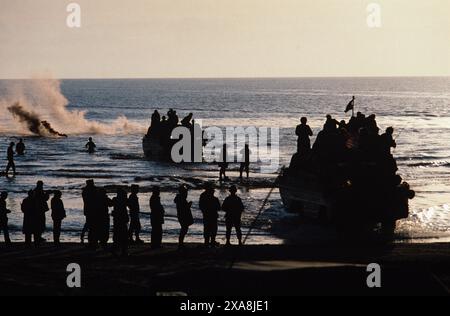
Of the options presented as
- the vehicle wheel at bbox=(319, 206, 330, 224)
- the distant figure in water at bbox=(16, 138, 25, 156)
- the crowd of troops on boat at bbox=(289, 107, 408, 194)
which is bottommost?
the distant figure in water at bbox=(16, 138, 25, 156)

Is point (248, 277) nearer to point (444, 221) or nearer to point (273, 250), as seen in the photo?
point (273, 250)

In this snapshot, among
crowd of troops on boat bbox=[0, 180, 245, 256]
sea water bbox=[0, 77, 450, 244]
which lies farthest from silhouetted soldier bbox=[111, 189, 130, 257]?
sea water bbox=[0, 77, 450, 244]

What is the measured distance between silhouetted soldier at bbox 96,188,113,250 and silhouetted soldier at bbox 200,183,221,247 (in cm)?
195

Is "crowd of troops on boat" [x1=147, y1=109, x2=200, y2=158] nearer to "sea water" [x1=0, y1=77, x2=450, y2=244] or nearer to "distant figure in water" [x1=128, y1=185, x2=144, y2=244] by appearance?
"sea water" [x1=0, y1=77, x2=450, y2=244]

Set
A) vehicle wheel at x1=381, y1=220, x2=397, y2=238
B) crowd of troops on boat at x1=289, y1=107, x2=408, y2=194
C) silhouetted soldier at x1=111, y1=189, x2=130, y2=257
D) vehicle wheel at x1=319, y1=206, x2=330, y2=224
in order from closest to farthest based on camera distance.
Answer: silhouetted soldier at x1=111, y1=189, x2=130, y2=257 < crowd of troops on boat at x1=289, y1=107, x2=408, y2=194 < vehicle wheel at x1=381, y1=220, x2=397, y2=238 < vehicle wheel at x1=319, y1=206, x2=330, y2=224

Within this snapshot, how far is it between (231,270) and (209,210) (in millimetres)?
7431

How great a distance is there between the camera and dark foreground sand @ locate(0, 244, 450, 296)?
35.3 ft

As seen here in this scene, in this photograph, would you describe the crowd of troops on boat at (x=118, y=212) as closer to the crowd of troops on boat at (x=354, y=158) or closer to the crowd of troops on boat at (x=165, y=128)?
the crowd of troops on boat at (x=354, y=158)

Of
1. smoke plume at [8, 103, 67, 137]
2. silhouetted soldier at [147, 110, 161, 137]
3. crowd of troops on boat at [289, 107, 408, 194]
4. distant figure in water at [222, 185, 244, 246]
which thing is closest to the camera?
distant figure in water at [222, 185, 244, 246]

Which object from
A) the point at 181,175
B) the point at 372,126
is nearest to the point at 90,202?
the point at 372,126

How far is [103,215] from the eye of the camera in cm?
1809

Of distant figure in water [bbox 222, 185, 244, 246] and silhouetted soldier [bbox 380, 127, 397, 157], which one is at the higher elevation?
silhouetted soldier [bbox 380, 127, 397, 157]
